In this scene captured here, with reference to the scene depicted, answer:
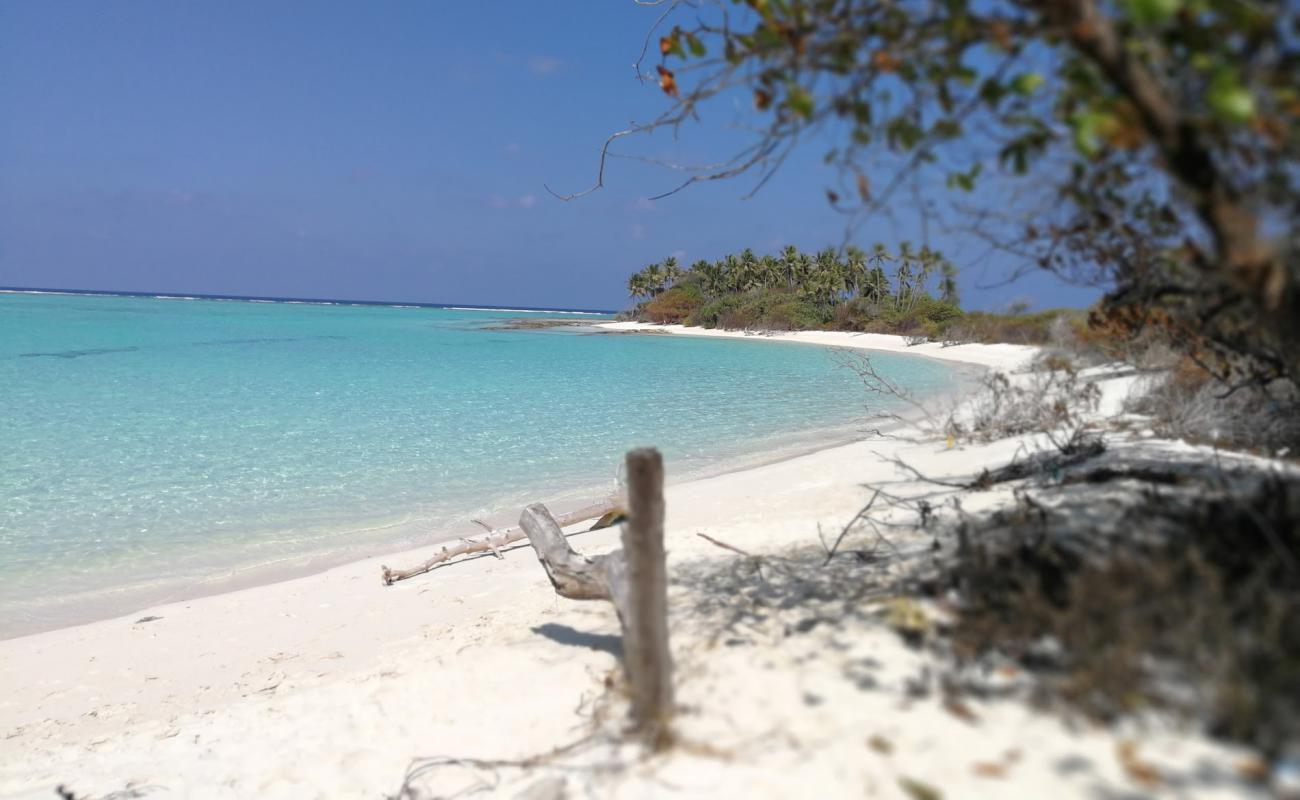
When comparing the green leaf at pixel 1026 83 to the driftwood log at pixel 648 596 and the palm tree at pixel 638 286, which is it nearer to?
the driftwood log at pixel 648 596

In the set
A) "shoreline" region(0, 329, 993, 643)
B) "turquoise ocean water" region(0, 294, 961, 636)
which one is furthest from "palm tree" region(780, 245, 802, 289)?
"shoreline" region(0, 329, 993, 643)

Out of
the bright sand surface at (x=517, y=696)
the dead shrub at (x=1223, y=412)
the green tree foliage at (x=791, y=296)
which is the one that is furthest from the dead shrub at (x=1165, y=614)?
the green tree foliage at (x=791, y=296)

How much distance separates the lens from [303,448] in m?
13.6

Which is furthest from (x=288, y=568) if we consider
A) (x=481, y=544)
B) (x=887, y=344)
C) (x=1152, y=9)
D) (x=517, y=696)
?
(x=887, y=344)

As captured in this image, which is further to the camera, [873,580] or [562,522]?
[562,522]

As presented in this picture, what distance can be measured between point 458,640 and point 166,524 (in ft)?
18.9

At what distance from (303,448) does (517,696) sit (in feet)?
35.2

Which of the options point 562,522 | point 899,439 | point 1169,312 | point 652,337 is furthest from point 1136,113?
point 652,337

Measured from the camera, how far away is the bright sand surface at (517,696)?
242 centimetres

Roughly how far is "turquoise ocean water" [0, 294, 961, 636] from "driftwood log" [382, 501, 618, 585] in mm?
749

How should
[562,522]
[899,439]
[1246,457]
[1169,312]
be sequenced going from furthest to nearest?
[899,439]
[562,522]
[1246,457]
[1169,312]

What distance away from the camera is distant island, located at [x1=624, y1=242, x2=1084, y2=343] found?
121 feet

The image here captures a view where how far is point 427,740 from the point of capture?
415 cm

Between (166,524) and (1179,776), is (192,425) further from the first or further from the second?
(1179,776)
